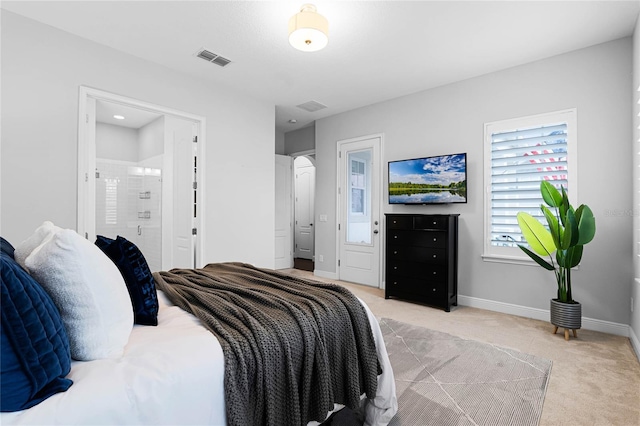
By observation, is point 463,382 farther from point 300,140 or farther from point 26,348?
point 300,140

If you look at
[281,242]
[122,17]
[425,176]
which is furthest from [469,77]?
[281,242]

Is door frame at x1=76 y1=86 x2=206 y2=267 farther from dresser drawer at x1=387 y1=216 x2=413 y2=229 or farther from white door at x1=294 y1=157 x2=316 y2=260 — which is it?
white door at x1=294 y1=157 x2=316 y2=260

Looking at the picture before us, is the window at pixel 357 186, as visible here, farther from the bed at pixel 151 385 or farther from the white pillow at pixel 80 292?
the white pillow at pixel 80 292

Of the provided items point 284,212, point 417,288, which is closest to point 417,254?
point 417,288

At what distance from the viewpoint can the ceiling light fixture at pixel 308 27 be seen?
8.29 ft

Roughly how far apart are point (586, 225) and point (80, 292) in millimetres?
3508

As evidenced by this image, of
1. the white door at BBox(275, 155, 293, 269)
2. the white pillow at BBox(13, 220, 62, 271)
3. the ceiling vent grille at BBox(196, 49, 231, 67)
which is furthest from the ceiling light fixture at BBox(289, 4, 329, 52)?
the white door at BBox(275, 155, 293, 269)

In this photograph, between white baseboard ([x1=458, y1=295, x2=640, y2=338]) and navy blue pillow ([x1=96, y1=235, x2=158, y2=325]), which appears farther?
white baseboard ([x1=458, y1=295, x2=640, y2=338])

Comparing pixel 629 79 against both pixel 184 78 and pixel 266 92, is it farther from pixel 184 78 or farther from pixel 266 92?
pixel 184 78

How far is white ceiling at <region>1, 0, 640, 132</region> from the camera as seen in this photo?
2.68 m

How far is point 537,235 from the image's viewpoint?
→ 3.08 metres

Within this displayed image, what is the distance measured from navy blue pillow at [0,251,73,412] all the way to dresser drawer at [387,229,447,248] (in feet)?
12.0

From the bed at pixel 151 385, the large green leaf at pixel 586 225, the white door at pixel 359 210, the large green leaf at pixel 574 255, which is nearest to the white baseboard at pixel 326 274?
the white door at pixel 359 210

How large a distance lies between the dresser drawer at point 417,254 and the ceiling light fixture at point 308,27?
260 cm
